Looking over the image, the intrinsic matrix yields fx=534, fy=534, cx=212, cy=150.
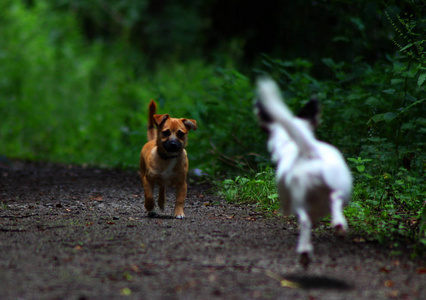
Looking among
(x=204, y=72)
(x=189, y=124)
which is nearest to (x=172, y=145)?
(x=189, y=124)

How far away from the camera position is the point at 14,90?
13.0m

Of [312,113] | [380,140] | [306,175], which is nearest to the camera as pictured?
[306,175]

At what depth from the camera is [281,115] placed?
3.08 metres

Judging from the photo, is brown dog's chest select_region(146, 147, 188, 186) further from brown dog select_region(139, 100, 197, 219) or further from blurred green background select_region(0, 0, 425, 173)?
blurred green background select_region(0, 0, 425, 173)

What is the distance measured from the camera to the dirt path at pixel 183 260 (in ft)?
9.44

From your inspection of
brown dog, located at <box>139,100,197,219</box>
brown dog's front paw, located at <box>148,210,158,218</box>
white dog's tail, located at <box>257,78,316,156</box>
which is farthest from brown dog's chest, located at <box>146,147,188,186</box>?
white dog's tail, located at <box>257,78,316,156</box>

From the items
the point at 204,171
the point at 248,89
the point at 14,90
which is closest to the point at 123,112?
the point at 14,90

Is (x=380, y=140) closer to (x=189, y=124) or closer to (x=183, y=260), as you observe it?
(x=189, y=124)

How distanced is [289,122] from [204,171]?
4582 mm

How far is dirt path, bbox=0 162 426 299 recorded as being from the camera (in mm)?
2877

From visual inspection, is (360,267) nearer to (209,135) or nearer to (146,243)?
(146,243)

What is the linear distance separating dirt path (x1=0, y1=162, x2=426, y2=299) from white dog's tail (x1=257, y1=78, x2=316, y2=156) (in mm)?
774

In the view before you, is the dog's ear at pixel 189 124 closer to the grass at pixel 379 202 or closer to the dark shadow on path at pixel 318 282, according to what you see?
the grass at pixel 379 202

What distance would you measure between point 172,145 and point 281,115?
6.63ft
